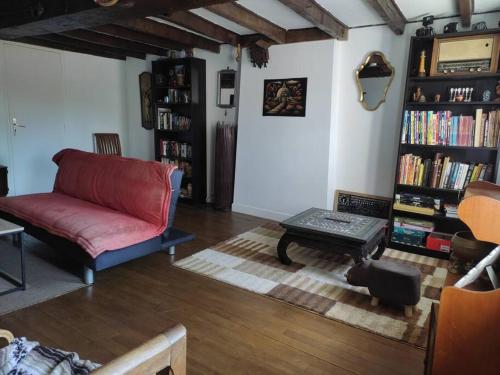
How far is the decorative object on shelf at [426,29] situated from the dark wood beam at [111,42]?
359 cm

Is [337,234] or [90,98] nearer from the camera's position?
[337,234]

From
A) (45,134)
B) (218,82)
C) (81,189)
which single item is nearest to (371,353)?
(81,189)

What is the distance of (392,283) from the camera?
2.37 m

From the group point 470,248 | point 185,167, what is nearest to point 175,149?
point 185,167

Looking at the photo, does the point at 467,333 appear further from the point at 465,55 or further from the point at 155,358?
the point at 465,55

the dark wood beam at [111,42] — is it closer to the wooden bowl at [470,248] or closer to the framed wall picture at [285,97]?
the framed wall picture at [285,97]

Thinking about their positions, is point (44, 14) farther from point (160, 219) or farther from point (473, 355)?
point (473, 355)

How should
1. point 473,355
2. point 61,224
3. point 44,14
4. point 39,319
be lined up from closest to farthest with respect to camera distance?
point 473,355
point 39,319
point 44,14
point 61,224

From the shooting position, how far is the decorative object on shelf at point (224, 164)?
15.8ft

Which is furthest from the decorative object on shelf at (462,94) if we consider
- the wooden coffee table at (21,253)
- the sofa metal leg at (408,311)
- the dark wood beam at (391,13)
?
the wooden coffee table at (21,253)

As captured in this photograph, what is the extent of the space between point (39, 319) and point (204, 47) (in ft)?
12.3

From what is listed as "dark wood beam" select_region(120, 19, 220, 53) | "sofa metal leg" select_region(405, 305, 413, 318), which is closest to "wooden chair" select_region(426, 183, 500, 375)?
"sofa metal leg" select_region(405, 305, 413, 318)

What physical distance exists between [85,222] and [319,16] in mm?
2729

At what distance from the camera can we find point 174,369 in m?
0.88
